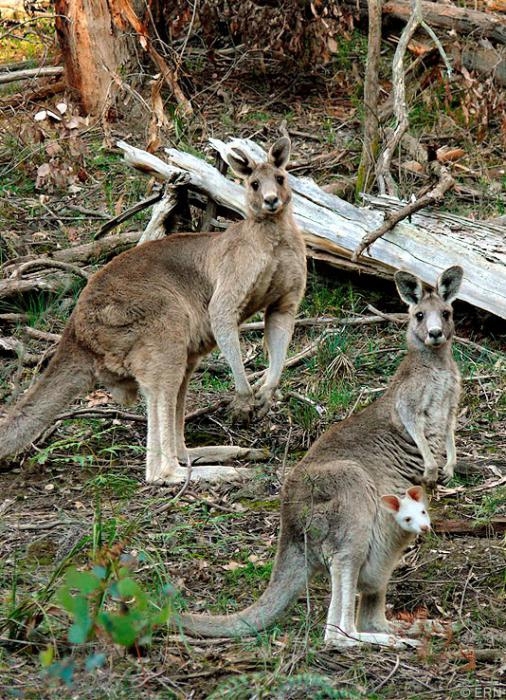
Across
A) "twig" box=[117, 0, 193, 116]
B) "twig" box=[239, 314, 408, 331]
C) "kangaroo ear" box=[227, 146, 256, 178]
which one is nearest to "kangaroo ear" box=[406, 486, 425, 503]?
"kangaroo ear" box=[227, 146, 256, 178]

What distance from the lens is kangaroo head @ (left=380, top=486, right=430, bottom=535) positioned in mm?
4629

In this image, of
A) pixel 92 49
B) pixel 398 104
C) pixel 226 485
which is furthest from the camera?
pixel 92 49

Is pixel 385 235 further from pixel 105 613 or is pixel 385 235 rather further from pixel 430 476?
pixel 105 613

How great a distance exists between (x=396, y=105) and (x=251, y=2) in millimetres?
2336

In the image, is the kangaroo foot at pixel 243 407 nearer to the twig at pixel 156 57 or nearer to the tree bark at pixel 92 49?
the twig at pixel 156 57

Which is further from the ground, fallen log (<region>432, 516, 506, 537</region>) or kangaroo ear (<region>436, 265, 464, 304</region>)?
kangaroo ear (<region>436, 265, 464, 304</region>)

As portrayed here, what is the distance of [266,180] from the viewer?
6.89m

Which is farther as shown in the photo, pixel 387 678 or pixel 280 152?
pixel 280 152

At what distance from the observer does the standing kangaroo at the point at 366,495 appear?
4543 millimetres

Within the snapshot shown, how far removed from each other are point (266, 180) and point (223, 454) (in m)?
1.59

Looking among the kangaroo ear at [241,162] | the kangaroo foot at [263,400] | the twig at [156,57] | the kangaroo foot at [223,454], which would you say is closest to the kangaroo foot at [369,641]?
the kangaroo foot at [223,454]

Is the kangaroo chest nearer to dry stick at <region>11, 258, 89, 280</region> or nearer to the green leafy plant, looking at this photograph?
dry stick at <region>11, 258, 89, 280</region>

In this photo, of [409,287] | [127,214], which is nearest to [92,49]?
[127,214]

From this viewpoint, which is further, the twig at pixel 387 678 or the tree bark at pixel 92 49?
the tree bark at pixel 92 49
